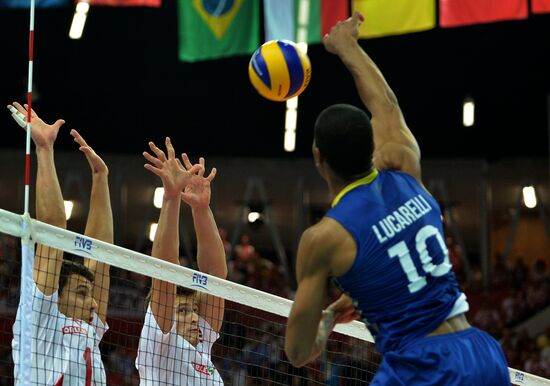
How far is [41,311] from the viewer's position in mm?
6441

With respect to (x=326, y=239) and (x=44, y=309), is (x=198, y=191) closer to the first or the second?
(x=44, y=309)

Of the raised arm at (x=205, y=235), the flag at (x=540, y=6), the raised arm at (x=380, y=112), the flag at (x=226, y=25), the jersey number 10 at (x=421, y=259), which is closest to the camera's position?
the jersey number 10 at (x=421, y=259)

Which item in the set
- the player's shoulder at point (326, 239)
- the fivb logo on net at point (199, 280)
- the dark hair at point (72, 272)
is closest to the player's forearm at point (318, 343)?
the player's shoulder at point (326, 239)

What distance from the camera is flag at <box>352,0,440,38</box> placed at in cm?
1611

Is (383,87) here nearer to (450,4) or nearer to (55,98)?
(450,4)

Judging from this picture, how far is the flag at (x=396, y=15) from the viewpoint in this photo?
16.1 meters

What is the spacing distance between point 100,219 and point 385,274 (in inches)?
137

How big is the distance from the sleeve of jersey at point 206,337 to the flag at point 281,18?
33.1 ft

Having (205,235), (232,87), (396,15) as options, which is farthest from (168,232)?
(232,87)

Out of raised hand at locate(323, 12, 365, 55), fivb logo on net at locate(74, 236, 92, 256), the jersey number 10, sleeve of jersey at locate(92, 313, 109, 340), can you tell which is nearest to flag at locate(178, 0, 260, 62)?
sleeve of jersey at locate(92, 313, 109, 340)

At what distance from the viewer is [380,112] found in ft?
16.3

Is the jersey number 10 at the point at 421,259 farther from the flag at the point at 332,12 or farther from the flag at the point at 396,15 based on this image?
the flag at the point at 332,12

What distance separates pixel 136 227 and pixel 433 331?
98.2 ft

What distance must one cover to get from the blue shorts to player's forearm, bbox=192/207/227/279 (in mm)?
3215
